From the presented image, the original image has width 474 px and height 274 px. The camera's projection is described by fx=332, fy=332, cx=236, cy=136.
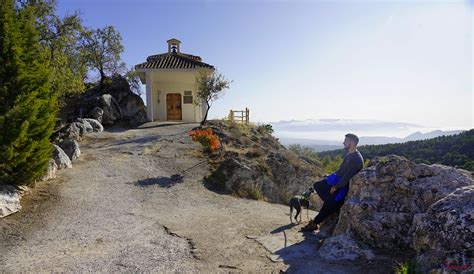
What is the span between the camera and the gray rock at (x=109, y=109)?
76.8 ft

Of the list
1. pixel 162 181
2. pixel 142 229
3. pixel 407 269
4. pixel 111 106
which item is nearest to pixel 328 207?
pixel 407 269

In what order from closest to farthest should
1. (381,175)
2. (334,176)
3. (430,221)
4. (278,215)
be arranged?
(430,221) → (381,175) → (334,176) → (278,215)

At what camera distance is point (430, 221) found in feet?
13.9

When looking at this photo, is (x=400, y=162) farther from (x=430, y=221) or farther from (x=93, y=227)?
(x=93, y=227)

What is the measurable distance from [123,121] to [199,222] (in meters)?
18.6

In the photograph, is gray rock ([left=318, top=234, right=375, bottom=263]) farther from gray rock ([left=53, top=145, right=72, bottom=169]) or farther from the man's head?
gray rock ([left=53, top=145, right=72, bottom=169])

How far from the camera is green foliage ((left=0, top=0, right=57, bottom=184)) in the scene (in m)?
7.89

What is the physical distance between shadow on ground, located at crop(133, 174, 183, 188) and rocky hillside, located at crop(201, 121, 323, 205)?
1.18 meters

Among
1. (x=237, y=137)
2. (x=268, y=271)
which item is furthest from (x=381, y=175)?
(x=237, y=137)

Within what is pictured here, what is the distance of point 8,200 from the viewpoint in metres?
7.68

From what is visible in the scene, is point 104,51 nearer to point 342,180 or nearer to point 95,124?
point 95,124

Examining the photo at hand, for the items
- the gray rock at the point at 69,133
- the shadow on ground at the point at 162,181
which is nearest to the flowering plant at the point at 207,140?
the shadow on ground at the point at 162,181

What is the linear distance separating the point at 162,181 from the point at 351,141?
295 inches

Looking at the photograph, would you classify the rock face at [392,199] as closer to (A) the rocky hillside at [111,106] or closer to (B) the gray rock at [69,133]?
(B) the gray rock at [69,133]
